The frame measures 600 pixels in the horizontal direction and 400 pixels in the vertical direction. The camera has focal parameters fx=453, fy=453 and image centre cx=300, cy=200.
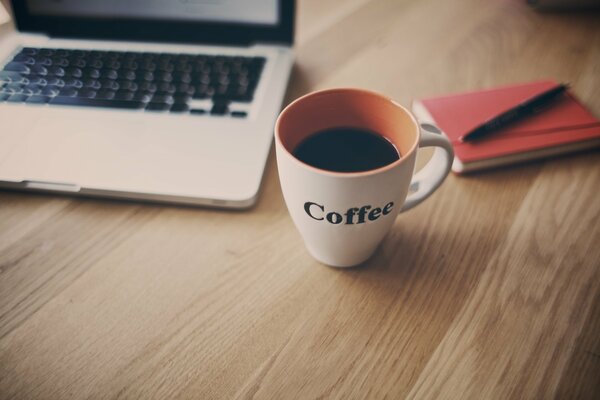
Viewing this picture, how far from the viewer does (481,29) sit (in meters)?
0.77

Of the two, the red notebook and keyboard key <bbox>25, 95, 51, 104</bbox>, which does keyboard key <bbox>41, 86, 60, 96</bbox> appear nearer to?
keyboard key <bbox>25, 95, 51, 104</bbox>

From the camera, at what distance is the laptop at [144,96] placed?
50 centimetres

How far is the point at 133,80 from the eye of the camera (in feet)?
1.99

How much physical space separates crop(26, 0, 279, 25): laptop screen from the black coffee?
291 millimetres

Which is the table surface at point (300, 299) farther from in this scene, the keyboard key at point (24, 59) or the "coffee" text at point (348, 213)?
the keyboard key at point (24, 59)

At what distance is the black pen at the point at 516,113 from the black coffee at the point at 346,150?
15 centimetres

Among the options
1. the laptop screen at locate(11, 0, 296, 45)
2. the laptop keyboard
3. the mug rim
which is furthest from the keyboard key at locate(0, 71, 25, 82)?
the mug rim

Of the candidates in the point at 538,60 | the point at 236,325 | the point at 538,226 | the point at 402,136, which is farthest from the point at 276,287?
the point at 538,60

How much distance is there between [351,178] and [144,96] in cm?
36

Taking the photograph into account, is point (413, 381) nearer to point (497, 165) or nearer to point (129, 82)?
point (497, 165)

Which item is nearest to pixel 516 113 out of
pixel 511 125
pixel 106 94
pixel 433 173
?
pixel 511 125

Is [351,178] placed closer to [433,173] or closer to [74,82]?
[433,173]

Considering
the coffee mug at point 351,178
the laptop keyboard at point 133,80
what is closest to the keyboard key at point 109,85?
the laptop keyboard at point 133,80

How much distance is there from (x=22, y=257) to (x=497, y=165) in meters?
0.54
